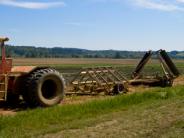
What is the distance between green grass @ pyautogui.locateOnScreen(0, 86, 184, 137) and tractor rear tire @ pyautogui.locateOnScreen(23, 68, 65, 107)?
1229 mm

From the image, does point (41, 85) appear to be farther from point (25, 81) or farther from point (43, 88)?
point (43, 88)

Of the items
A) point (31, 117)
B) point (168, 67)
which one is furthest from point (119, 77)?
point (31, 117)

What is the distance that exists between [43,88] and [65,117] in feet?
11.4

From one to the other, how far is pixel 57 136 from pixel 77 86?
9112 millimetres

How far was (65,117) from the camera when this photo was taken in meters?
13.0

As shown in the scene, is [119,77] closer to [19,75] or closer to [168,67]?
[168,67]

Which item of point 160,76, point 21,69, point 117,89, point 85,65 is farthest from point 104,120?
point 85,65

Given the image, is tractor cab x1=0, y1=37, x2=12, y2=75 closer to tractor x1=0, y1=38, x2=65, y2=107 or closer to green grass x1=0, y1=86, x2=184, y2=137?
tractor x1=0, y1=38, x2=65, y2=107

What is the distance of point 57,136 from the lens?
9820mm

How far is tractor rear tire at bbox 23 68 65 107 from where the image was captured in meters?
15.1

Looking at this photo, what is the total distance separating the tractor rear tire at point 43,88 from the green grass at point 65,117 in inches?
48.4

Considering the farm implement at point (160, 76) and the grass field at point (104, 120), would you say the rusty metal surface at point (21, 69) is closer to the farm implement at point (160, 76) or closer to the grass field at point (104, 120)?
the grass field at point (104, 120)

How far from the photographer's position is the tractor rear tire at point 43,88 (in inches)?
594

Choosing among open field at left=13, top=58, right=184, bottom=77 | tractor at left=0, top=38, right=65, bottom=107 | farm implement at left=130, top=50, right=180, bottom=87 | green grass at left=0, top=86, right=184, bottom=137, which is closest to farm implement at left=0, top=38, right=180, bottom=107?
tractor at left=0, top=38, right=65, bottom=107
